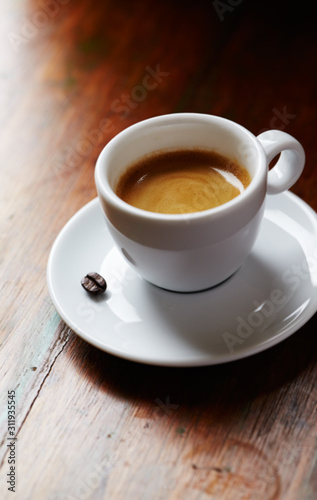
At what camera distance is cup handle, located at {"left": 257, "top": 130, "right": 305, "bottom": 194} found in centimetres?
100

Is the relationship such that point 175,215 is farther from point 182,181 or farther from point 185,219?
point 182,181

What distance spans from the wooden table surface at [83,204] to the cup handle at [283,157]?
17 cm

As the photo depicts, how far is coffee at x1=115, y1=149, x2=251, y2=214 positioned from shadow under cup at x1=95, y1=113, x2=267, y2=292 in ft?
0.06

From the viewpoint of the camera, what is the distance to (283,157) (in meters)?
1.09

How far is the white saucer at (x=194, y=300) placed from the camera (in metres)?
0.93

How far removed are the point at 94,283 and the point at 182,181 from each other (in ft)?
0.84

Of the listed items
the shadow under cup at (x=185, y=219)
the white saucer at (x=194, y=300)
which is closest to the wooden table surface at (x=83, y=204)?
the white saucer at (x=194, y=300)

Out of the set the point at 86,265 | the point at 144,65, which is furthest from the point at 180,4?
the point at 86,265

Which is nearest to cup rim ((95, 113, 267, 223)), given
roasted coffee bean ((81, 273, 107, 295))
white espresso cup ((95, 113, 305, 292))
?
white espresso cup ((95, 113, 305, 292))

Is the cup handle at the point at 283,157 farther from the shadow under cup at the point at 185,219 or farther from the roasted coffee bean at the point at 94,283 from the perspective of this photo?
the roasted coffee bean at the point at 94,283

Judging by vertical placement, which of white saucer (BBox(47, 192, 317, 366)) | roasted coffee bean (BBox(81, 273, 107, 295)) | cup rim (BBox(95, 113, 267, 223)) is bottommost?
white saucer (BBox(47, 192, 317, 366))

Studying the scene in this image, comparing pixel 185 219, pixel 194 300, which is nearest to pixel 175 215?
pixel 185 219

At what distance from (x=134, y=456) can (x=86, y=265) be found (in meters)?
0.38

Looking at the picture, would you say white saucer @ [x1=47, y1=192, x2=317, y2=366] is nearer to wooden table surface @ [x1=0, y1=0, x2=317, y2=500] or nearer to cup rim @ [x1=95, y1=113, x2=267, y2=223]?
wooden table surface @ [x1=0, y1=0, x2=317, y2=500]
